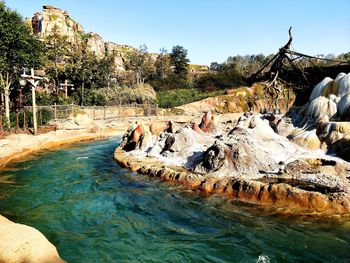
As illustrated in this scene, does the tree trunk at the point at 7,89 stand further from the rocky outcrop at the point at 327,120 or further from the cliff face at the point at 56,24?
the cliff face at the point at 56,24

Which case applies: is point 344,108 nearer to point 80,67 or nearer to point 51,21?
point 80,67

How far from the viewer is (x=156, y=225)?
9.02m

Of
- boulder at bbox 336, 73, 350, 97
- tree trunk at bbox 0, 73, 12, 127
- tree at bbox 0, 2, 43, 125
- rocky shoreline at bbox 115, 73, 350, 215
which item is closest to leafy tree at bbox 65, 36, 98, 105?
tree at bbox 0, 2, 43, 125

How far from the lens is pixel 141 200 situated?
1097 centimetres

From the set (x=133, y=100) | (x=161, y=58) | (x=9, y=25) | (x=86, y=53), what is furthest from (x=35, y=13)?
(x=9, y=25)

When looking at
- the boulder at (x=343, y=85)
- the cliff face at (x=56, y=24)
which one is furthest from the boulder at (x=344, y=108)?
the cliff face at (x=56, y=24)

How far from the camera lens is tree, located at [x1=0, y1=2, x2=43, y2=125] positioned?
21.8 metres

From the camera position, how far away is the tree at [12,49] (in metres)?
21.8

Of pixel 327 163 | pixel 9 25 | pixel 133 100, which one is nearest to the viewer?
A: pixel 327 163

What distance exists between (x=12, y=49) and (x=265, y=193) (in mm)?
21059

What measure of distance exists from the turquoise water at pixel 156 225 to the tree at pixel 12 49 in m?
12.3

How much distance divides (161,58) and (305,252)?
61.6 meters

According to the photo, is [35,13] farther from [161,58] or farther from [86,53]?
[86,53]

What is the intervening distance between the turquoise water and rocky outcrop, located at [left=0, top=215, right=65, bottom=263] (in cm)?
122
